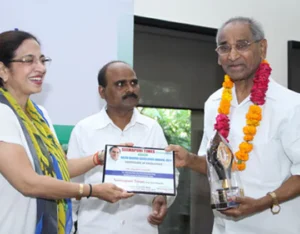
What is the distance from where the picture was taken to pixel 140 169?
2641mm

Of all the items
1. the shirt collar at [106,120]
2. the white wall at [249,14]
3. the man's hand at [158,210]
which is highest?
the white wall at [249,14]

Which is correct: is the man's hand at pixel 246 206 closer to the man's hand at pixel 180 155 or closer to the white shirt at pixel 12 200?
the man's hand at pixel 180 155

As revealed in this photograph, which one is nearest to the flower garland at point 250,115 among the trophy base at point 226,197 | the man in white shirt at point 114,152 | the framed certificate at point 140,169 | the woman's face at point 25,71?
the trophy base at point 226,197

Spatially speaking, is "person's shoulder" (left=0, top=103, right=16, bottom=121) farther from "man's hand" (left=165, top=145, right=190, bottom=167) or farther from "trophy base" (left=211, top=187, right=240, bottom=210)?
"trophy base" (left=211, top=187, right=240, bottom=210)

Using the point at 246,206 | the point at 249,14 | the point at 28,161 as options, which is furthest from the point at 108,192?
the point at 249,14

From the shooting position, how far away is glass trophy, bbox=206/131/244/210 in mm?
2312

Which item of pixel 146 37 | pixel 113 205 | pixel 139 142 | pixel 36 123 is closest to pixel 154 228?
pixel 113 205

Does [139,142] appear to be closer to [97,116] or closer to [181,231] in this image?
[97,116]

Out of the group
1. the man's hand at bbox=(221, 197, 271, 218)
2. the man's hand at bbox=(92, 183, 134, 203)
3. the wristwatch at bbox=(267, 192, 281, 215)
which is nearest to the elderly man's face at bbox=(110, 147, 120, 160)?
the man's hand at bbox=(92, 183, 134, 203)

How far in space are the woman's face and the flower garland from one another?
41.0 inches

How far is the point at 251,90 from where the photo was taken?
2607mm

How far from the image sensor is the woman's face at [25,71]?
2.36 meters

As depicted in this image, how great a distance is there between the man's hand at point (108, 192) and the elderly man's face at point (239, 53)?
900 mm

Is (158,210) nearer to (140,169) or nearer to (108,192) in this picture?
(140,169)
